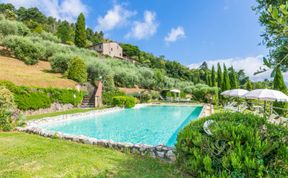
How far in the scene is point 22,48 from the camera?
26.0 m

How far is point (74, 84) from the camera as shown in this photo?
72.8 ft

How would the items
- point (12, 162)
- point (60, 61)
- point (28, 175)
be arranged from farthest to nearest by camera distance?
point (60, 61)
point (12, 162)
point (28, 175)

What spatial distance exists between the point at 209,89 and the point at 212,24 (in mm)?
19205

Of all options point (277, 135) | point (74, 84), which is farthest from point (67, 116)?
point (277, 135)

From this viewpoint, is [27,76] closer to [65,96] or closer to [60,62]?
[65,96]

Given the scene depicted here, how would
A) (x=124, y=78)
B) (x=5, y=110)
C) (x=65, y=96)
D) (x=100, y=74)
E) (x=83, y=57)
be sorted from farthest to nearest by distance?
(x=124, y=78) < (x=83, y=57) < (x=100, y=74) < (x=65, y=96) < (x=5, y=110)

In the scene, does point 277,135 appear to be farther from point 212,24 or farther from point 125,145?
point 212,24

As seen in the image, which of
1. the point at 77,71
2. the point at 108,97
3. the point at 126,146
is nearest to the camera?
the point at 126,146

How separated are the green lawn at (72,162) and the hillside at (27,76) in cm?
1239

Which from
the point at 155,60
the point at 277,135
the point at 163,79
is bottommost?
the point at 277,135

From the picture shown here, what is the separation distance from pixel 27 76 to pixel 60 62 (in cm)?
686

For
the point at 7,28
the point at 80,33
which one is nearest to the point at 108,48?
the point at 80,33

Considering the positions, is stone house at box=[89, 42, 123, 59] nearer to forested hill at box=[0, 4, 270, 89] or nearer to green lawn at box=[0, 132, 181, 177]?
forested hill at box=[0, 4, 270, 89]

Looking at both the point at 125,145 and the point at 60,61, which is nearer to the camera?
the point at 125,145
